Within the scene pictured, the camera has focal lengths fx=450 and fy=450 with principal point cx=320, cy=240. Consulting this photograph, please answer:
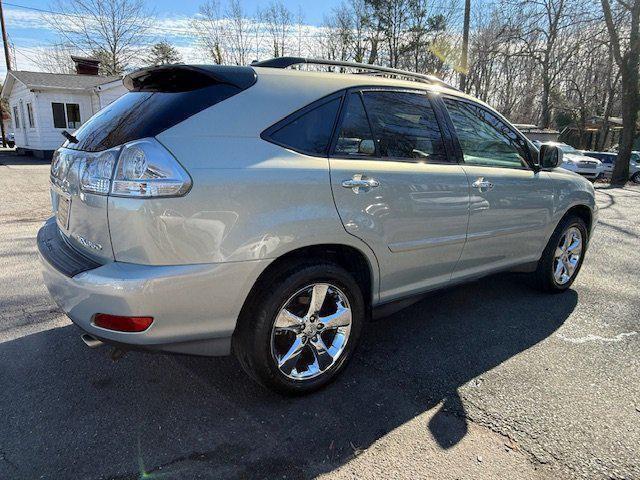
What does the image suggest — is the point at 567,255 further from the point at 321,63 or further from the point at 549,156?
the point at 321,63

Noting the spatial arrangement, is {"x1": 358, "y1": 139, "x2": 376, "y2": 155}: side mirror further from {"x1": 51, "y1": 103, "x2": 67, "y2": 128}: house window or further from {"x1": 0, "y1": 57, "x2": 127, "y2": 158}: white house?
{"x1": 51, "y1": 103, "x2": 67, "y2": 128}: house window

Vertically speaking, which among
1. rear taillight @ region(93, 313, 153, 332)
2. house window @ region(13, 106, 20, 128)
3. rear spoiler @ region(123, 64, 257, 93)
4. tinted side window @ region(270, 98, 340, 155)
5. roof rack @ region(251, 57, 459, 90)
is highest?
house window @ region(13, 106, 20, 128)

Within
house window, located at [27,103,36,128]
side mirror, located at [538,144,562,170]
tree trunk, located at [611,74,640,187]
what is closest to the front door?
house window, located at [27,103,36,128]

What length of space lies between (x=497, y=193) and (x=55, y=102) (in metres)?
24.4

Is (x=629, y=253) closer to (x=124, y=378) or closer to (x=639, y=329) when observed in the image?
(x=639, y=329)

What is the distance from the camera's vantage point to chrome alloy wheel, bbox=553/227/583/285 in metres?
4.31

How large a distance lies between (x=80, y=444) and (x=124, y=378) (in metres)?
0.59

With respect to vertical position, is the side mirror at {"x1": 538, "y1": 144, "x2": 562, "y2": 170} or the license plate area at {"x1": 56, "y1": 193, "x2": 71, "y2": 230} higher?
the side mirror at {"x1": 538, "y1": 144, "x2": 562, "y2": 170}

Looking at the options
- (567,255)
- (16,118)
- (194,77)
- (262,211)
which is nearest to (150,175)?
(262,211)

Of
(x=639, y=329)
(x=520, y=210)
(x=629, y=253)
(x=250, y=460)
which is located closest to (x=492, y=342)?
(x=520, y=210)

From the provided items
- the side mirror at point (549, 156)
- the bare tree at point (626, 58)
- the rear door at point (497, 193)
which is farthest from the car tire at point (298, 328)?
the bare tree at point (626, 58)

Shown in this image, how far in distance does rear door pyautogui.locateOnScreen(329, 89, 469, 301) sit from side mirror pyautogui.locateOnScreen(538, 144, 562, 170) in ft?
4.02

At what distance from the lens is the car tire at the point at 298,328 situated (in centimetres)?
237

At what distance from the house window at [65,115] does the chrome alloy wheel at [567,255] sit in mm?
23709
